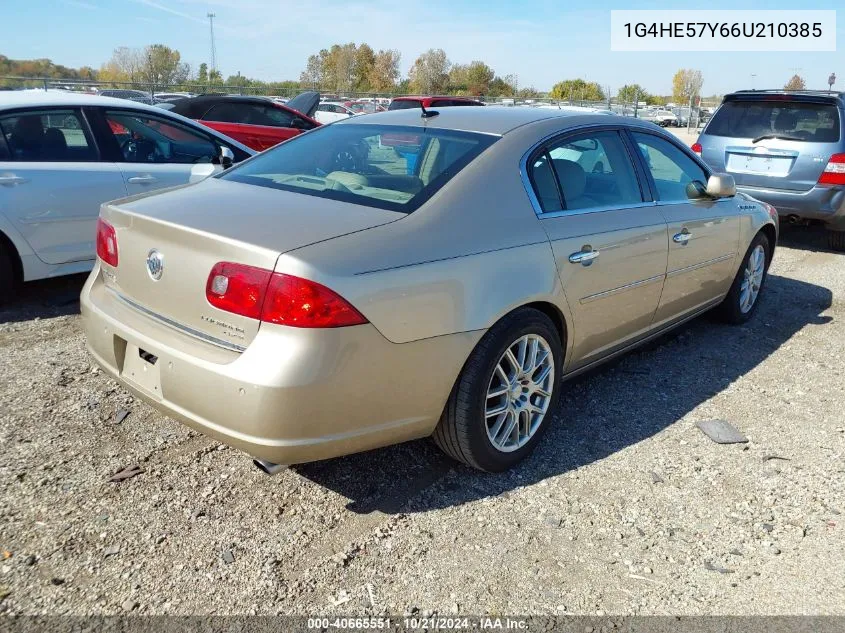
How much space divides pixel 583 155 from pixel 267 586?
255cm

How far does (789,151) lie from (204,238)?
7.12m

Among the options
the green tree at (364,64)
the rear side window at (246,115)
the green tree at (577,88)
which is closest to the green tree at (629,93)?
the green tree at (577,88)

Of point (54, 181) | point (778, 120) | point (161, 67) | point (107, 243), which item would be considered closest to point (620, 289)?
point (107, 243)

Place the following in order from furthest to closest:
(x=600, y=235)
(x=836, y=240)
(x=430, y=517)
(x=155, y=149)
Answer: (x=836, y=240) < (x=155, y=149) < (x=600, y=235) < (x=430, y=517)

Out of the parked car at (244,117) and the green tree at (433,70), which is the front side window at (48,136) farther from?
the green tree at (433,70)

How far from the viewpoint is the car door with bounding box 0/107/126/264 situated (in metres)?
4.88

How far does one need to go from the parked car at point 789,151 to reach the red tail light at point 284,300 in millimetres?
6795

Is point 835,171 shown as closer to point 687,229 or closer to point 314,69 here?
point 687,229

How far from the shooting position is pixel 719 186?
4.43 m

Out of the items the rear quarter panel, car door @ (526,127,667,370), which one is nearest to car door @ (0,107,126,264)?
the rear quarter panel

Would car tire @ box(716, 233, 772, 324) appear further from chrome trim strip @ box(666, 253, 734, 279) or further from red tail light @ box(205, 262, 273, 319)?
red tail light @ box(205, 262, 273, 319)

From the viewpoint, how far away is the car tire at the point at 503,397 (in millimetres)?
2900

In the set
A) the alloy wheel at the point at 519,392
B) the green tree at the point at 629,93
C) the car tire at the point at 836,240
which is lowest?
the alloy wheel at the point at 519,392

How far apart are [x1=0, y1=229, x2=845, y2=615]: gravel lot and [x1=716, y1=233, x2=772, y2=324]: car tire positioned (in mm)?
1194
